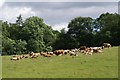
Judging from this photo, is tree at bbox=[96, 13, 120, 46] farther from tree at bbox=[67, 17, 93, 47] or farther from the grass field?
the grass field

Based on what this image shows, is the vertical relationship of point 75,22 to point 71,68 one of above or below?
above

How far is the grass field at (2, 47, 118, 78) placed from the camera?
20984 millimetres

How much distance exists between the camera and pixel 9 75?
22.0 metres

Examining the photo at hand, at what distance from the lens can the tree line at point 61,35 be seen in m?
88.0

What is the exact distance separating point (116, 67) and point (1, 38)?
69.5 metres

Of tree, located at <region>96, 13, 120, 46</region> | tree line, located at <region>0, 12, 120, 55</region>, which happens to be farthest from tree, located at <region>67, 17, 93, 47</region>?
tree, located at <region>96, 13, 120, 46</region>

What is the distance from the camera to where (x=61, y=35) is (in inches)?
3942

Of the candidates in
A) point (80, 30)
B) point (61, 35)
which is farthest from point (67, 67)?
point (80, 30)

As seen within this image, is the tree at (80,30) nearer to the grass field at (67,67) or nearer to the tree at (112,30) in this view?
the tree at (112,30)

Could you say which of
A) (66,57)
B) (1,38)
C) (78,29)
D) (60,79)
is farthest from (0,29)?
(60,79)

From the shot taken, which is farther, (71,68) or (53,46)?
(53,46)

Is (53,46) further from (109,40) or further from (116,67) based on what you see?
(116,67)

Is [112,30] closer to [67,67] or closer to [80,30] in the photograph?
[80,30]

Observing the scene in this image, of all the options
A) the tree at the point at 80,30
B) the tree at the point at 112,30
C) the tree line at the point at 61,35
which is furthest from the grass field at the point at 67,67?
the tree at the point at 80,30
